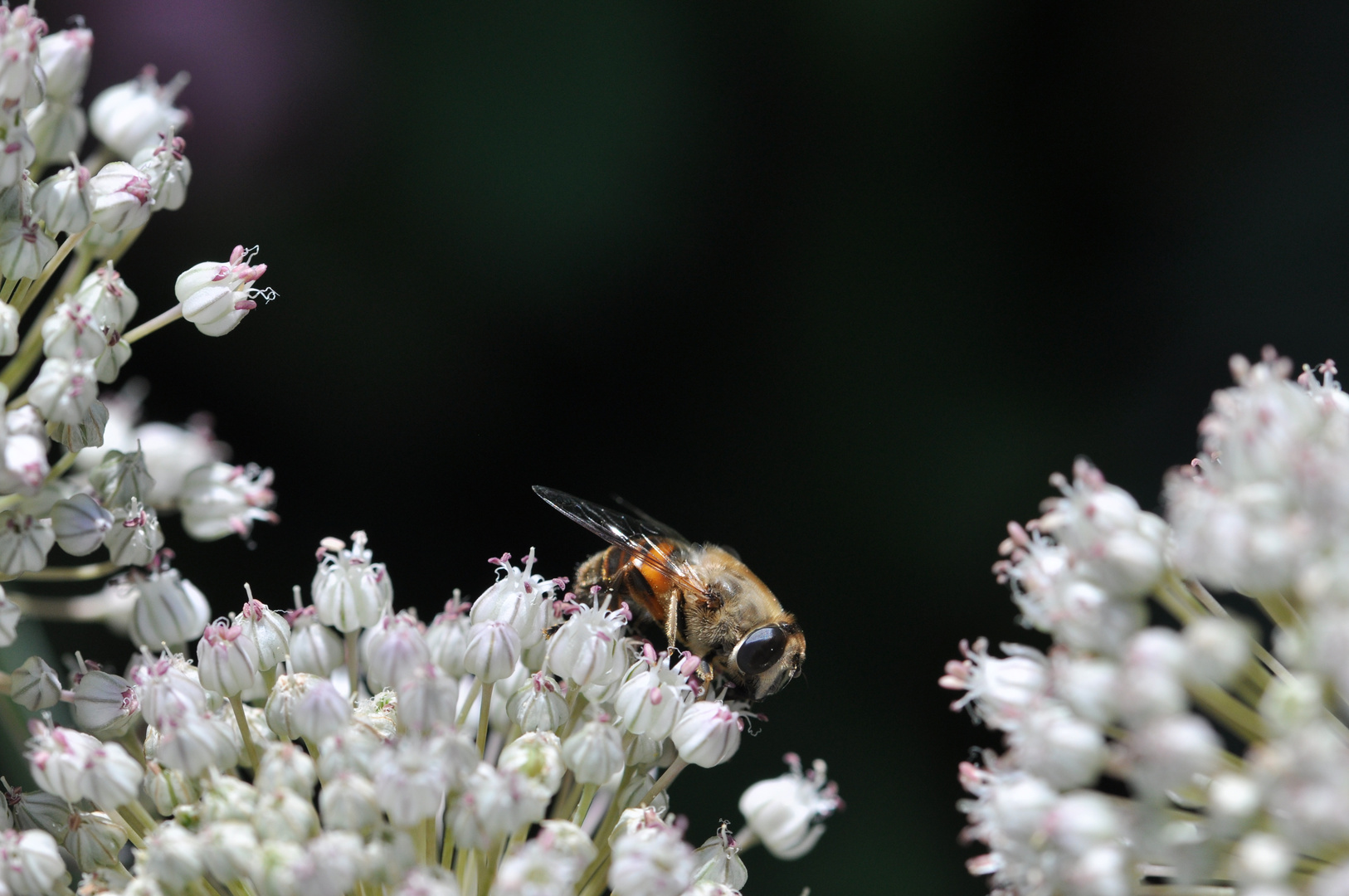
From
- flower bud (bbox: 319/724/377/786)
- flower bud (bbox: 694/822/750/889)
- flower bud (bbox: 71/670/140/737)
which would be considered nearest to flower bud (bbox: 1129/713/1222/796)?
flower bud (bbox: 694/822/750/889)

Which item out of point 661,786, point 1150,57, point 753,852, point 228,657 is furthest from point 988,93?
point 228,657

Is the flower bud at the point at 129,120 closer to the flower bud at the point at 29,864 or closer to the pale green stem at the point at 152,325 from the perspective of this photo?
the pale green stem at the point at 152,325

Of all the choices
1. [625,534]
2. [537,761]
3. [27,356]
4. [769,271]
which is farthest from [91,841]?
[769,271]

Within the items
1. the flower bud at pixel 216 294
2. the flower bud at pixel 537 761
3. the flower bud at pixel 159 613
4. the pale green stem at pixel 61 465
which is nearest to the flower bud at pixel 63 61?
the flower bud at pixel 216 294

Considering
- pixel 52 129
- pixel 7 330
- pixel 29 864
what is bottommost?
pixel 29 864

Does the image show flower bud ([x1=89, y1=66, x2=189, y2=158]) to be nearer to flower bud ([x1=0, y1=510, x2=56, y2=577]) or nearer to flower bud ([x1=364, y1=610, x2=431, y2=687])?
flower bud ([x1=0, y1=510, x2=56, y2=577])

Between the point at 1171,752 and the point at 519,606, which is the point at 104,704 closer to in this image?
the point at 519,606

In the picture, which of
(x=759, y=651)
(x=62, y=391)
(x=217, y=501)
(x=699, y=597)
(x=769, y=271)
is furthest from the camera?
(x=769, y=271)
